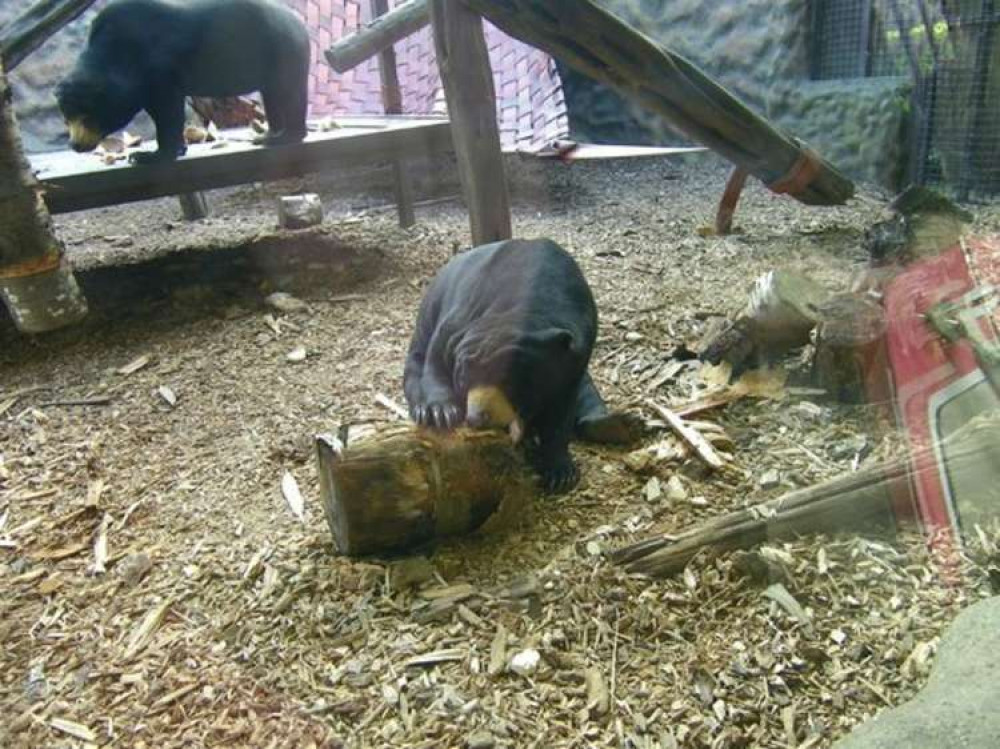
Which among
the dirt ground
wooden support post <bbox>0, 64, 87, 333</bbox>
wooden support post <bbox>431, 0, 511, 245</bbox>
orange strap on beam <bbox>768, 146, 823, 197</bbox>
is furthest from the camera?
orange strap on beam <bbox>768, 146, 823, 197</bbox>

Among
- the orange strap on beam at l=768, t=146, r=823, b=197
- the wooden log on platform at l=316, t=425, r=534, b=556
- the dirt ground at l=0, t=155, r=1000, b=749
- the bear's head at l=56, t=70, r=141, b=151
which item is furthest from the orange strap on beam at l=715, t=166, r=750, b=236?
the bear's head at l=56, t=70, r=141, b=151

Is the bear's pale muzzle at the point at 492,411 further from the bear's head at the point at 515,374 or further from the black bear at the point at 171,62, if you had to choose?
the black bear at the point at 171,62

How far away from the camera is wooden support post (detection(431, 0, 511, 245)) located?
14.9 feet

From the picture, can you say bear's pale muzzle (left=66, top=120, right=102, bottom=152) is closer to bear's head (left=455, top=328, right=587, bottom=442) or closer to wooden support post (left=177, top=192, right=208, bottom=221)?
wooden support post (left=177, top=192, right=208, bottom=221)

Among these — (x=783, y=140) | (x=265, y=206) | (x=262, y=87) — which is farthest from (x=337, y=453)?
(x=265, y=206)

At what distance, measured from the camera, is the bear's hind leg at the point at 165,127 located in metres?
5.43

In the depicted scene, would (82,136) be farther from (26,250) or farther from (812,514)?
(812,514)

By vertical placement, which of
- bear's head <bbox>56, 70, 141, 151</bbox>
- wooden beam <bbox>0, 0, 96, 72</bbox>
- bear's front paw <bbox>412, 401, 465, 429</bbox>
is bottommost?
bear's front paw <bbox>412, 401, 465, 429</bbox>

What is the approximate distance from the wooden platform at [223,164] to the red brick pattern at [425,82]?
7.48 feet

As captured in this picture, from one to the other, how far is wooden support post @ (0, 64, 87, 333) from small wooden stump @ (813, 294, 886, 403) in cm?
325

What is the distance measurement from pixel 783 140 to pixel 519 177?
420 cm

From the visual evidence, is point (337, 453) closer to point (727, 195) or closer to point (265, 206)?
point (727, 195)

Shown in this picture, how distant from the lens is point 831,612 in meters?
2.28

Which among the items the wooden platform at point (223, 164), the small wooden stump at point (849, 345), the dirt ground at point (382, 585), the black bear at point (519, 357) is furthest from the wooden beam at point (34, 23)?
the small wooden stump at point (849, 345)
